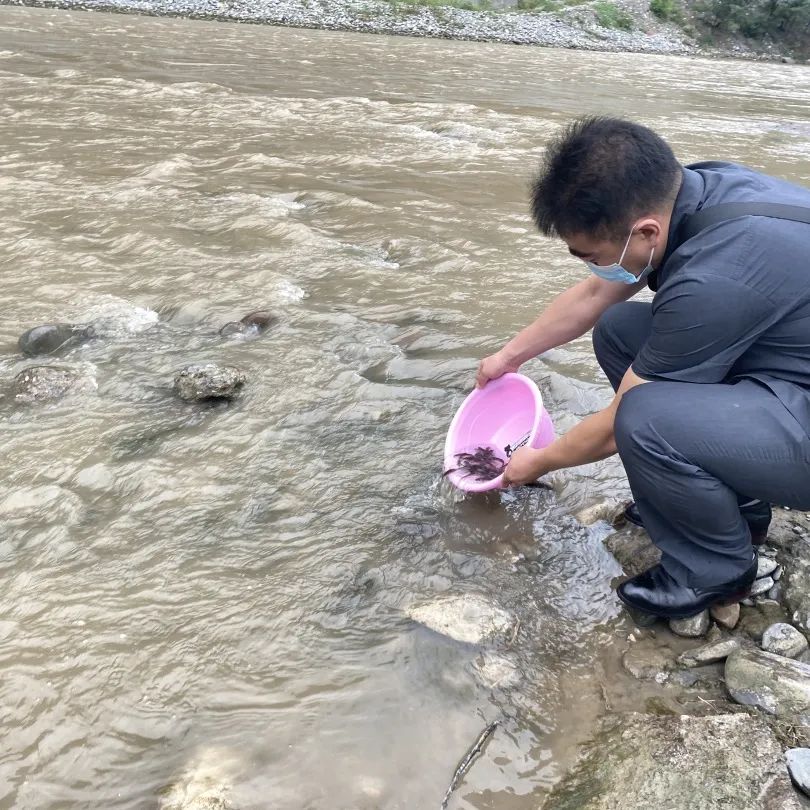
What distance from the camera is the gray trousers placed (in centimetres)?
201

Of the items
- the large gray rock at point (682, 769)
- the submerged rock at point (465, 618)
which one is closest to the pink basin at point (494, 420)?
the submerged rock at point (465, 618)

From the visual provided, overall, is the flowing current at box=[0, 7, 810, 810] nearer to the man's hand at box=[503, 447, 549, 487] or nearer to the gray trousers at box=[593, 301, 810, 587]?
the man's hand at box=[503, 447, 549, 487]

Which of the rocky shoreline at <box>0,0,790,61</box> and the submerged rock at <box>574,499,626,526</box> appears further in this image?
the rocky shoreline at <box>0,0,790,61</box>

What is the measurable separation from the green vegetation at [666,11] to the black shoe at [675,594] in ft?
131

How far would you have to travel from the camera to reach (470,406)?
10.3 ft

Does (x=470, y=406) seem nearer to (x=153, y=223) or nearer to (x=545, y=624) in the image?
(x=545, y=624)

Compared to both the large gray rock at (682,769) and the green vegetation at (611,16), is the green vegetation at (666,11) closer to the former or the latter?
the green vegetation at (611,16)

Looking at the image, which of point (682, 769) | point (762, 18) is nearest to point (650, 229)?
point (682, 769)

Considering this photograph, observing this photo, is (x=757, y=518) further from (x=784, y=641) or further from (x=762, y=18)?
(x=762, y=18)

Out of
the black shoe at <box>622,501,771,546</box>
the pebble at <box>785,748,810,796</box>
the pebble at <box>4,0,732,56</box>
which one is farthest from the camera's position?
the pebble at <box>4,0,732,56</box>

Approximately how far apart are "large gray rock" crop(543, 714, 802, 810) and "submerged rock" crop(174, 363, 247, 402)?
2237 mm

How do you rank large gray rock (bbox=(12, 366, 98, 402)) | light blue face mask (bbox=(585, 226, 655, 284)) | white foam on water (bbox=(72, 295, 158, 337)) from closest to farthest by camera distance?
light blue face mask (bbox=(585, 226, 655, 284)) → large gray rock (bbox=(12, 366, 98, 402)) → white foam on water (bbox=(72, 295, 158, 337))

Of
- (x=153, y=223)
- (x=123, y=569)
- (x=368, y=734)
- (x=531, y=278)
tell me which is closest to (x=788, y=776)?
(x=368, y=734)

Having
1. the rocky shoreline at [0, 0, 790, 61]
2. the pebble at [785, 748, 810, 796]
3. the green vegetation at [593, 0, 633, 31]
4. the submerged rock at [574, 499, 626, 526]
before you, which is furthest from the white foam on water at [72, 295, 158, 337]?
the green vegetation at [593, 0, 633, 31]
